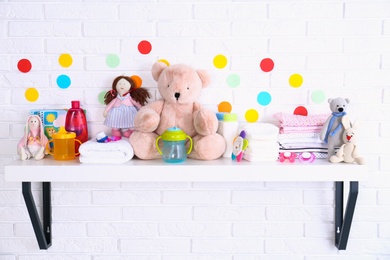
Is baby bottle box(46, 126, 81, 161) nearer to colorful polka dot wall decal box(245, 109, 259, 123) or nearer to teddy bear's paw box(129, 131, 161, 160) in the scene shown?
teddy bear's paw box(129, 131, 161, 160)

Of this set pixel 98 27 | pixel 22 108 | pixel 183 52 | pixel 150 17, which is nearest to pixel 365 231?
pixel 183 52

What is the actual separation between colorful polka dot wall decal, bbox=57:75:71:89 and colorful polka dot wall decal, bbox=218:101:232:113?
0.60 m

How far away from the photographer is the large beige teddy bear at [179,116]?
1652 mm

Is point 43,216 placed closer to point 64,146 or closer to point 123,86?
point 64,146

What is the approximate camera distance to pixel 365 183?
6.18 feet

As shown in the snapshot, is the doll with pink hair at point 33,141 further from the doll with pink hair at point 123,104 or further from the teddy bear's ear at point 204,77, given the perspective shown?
the teddy bear's ear at point 204,77

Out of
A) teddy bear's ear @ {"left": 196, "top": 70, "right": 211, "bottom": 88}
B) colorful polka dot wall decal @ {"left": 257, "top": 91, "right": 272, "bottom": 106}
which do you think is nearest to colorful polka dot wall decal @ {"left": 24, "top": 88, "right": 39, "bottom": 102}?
teddy bear's ear @ {"left": 196, "top": 70, "right": 211, "bottom": 88}

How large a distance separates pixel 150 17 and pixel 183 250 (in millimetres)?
946

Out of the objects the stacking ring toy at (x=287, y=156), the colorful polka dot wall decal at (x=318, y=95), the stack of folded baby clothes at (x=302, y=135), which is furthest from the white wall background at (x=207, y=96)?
the stacking ring toy at (x=287, y=156)

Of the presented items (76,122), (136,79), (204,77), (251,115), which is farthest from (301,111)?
(76,122)

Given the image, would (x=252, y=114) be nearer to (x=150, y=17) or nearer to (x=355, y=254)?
(x=150, y=17)

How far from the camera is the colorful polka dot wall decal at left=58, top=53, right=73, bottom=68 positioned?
1.83 meters

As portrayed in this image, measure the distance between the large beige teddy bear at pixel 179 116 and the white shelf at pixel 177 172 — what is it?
98mm

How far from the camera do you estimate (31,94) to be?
1.85 metres
